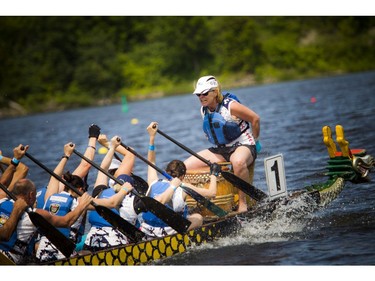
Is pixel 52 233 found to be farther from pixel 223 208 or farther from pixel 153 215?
pixel 223 208

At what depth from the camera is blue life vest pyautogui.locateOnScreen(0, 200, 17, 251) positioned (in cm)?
702

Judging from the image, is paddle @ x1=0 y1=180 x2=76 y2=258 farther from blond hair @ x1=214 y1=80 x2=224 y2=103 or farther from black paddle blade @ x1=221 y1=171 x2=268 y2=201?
blond hair @ x1=214 y1=80 x2=224 y2=103

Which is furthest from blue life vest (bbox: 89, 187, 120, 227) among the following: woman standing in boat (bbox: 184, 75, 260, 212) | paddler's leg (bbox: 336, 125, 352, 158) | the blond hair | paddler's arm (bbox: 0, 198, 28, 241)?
paddler's leg (bbox: 336, 125, 352, 158)

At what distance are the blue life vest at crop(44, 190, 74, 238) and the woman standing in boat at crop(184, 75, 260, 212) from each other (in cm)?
187

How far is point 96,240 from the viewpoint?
7.33 m

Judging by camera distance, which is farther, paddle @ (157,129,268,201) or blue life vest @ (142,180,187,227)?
paddle @ (157,129,268,201)

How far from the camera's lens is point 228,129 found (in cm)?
846

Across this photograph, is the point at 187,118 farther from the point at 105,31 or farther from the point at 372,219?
the point at 372,219

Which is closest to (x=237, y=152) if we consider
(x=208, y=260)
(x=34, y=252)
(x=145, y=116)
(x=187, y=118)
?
(x=208, y=260)

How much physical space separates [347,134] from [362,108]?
345cm

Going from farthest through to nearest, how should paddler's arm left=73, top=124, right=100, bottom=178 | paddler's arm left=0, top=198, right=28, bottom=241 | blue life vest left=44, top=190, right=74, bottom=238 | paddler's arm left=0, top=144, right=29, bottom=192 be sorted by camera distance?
paddler's arm left=73, top=124, right=100, bottom=178, paddler's arm left=0, top=144, right=29, bottom=192, blue life vest left=44, top=190, right=74, bottom=238, paddler's arm left=0, top=198, right=28, bottom=241

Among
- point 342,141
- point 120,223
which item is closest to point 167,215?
point 120,223

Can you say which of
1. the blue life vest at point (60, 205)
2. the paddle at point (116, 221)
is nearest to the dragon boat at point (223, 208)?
the paddle at point (116, 221)

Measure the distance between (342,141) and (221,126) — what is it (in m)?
1.62
